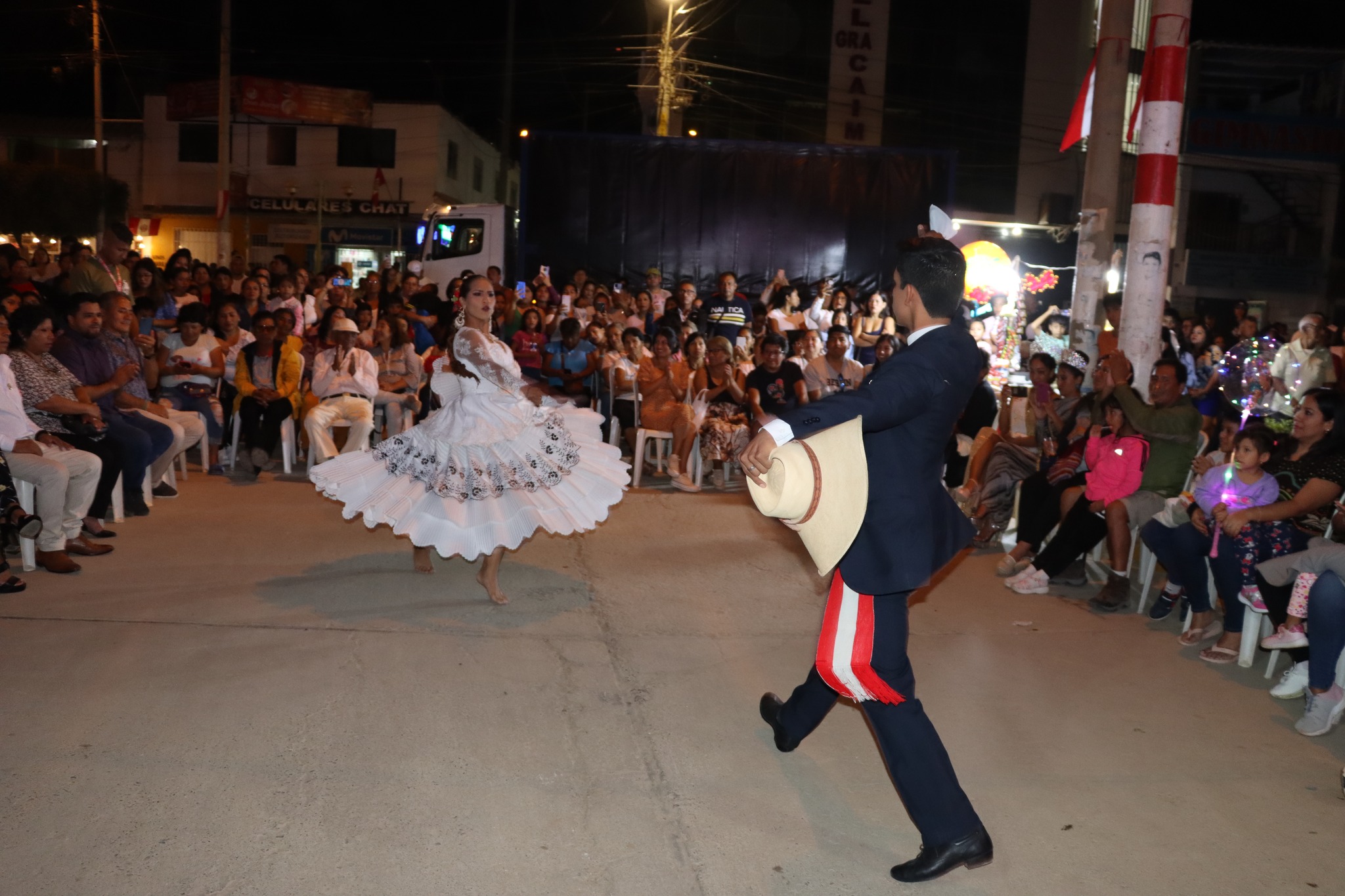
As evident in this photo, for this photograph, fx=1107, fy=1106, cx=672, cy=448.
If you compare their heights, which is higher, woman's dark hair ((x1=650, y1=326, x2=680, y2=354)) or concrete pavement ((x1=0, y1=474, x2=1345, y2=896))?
woman's dark hair ((x1=650, y1=326, x2=680, y2=354))

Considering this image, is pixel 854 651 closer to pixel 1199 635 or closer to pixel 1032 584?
pixel 1199 635

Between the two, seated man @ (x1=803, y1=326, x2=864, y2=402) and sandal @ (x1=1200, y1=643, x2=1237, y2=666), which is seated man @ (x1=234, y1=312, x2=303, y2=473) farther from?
sandal @ (x1=1200, y1=643, x2=1237, y2=666)

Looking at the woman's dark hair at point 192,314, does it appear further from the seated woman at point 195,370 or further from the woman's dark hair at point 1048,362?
the woman's dark hair at point 1048,362

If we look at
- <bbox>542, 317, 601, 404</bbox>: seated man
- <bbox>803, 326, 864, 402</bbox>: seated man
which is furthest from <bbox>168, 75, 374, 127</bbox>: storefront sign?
<bbox>803, 326, 864, 402</bbox>: seated man

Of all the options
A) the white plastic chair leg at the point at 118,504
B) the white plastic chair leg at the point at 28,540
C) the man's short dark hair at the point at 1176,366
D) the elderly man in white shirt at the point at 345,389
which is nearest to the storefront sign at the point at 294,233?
the elderly man in white shirt at the point at 345,389

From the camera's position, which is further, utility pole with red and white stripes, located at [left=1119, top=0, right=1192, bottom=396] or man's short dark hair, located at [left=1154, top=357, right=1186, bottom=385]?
utility pole with red and white stripes, located at [left=1119, top=0, right=1192, bottom=396]

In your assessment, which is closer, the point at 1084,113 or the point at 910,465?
the point at 910,465

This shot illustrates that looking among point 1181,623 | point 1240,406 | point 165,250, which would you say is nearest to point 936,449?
point 1181,623

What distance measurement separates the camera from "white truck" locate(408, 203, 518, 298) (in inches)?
667

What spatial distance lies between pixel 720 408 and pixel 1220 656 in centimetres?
473

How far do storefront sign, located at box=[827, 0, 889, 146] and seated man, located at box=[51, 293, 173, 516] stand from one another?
24.5m

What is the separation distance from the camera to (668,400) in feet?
30.9

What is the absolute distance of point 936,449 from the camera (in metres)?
3.10

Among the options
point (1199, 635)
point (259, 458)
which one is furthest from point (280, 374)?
point (1199, 635)
